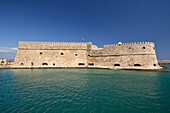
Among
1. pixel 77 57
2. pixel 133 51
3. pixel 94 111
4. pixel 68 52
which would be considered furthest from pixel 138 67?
pixel 94 111

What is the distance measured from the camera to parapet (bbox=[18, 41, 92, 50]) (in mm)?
26516

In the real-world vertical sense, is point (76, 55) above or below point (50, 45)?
below

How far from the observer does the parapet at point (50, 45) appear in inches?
1044

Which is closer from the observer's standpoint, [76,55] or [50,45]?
[50,45]

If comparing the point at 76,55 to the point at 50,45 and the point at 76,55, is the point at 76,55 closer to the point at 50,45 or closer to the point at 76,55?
the point at 76,55

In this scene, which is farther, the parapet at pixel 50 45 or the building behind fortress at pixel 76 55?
the parapet at pixel 50 45

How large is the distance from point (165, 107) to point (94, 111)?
3.61 m

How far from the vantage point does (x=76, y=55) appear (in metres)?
27.6

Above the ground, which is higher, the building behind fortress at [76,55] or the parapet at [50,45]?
the parapet at [50,45]

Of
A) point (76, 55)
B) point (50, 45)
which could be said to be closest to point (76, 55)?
point (76, 55)

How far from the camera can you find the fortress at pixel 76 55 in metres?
24.1

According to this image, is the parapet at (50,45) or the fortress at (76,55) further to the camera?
the parapet at (50,45)

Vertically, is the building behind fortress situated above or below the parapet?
below

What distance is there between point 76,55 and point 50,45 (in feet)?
22.4
